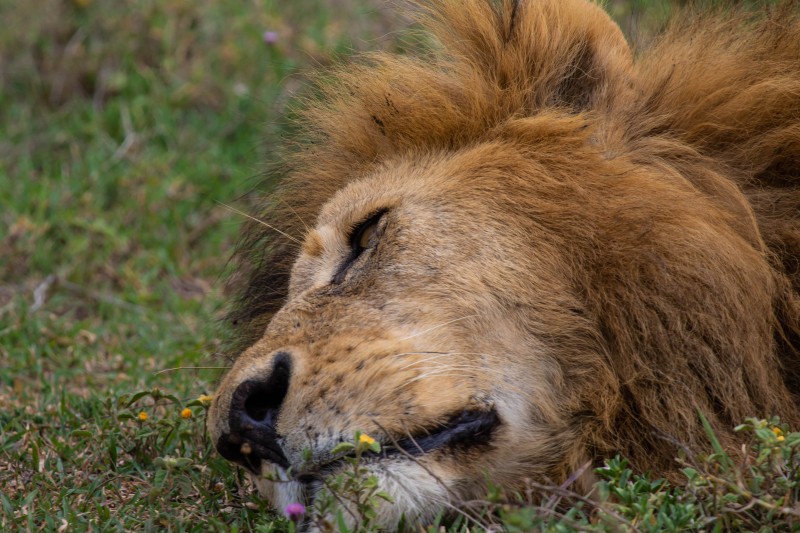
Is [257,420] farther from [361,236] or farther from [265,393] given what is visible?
[361,236]

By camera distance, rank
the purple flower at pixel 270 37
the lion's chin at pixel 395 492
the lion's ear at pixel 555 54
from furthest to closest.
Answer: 1. the purple flower at pixel 270 37
2. the lion's ear at pixel 555 54
3. the lion's chin at pixel 395 492

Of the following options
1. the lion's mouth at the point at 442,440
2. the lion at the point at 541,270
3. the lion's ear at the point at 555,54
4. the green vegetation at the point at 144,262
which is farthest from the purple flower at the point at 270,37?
the lion's mouth at the point at 442,440

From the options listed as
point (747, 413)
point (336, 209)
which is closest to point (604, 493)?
point (747, 413)

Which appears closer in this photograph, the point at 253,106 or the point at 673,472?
the point at 673,472

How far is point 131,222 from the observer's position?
593cm

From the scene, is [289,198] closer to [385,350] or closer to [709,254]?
[385,350]

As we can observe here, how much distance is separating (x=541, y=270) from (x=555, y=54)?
0.73 meters

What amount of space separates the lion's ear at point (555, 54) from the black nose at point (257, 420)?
1156 mm

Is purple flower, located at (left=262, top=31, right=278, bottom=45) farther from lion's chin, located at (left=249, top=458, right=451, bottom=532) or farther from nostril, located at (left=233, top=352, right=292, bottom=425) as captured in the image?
lion's chin, located at (left=249, top=458, right=451, bottom=532)

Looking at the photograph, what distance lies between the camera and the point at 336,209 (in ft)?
10.9

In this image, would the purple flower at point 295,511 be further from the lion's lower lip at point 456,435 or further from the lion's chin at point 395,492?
the lion's lower lip at point 456,435

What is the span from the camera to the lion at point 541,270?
267 cm

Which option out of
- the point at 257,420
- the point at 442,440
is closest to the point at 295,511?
the point at 257,420

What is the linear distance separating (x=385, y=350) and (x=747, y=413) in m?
0.94
